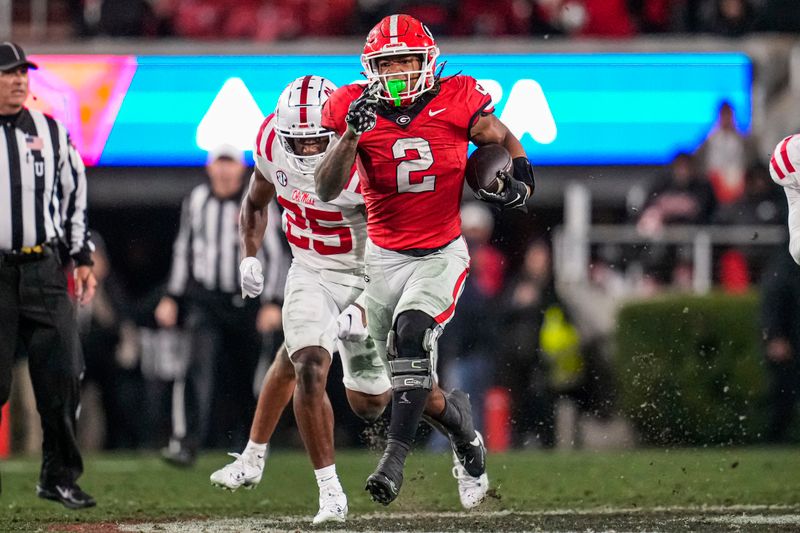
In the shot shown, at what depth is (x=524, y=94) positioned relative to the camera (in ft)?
30.9

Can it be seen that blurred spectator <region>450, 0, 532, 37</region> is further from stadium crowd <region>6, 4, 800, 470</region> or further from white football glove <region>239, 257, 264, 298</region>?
white football glove <region>239, 257, 264, 298</region>

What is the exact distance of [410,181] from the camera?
17.9 feet

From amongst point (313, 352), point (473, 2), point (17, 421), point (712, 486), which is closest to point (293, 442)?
point (17, 421)

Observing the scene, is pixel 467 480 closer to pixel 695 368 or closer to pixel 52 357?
pixel 52 357

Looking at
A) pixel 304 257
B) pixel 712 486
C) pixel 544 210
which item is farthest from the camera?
pixel 544 210

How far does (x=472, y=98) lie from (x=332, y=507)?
5.17 ft

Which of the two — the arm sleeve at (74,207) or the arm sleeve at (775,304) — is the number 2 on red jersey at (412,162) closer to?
the arm sleeve at (74,207)

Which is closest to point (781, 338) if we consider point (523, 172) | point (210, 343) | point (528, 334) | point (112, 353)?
point (528, 334)

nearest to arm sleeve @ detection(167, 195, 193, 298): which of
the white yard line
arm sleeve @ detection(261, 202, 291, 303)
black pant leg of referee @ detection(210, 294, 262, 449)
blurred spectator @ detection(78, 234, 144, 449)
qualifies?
black pant leg of referee @ detection(210, 294, 262, 449)

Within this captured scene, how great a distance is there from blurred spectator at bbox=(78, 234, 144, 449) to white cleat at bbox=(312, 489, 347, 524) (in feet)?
14.1

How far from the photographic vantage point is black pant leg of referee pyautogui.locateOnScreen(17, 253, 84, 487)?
609 cm

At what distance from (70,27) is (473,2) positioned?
3.08 m

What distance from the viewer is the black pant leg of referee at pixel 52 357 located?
6.09 m

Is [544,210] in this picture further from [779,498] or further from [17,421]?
[779,498]
